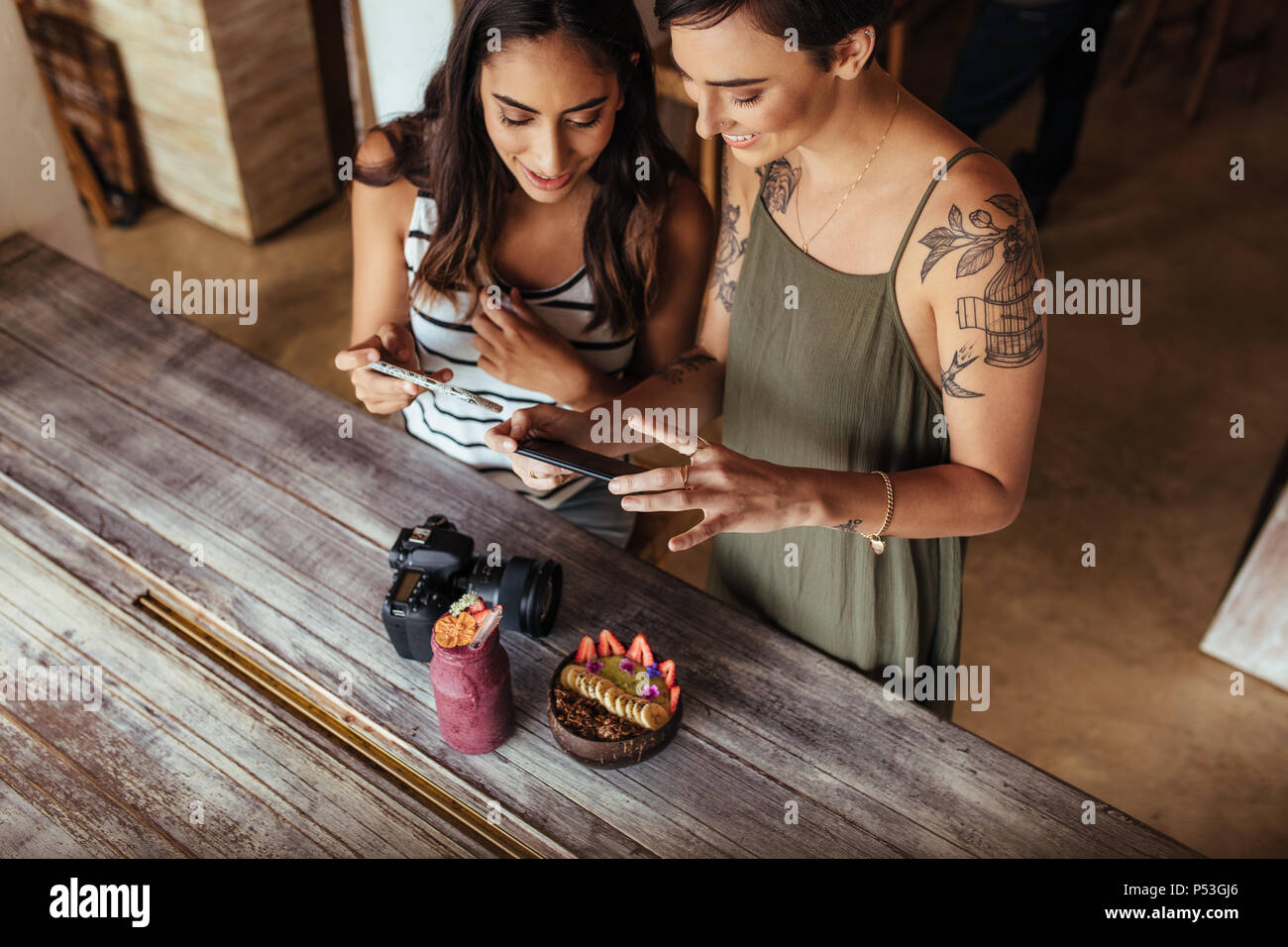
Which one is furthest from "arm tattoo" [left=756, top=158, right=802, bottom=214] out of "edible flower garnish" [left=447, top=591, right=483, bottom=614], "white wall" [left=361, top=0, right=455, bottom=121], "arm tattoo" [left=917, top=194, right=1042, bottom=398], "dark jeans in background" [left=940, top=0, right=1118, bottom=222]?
"dark jeans in background" [left=940, top=0, right=1118, bottom=222]

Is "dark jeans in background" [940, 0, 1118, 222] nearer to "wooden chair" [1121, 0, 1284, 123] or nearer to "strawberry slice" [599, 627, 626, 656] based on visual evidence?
"wooden chair" [1121, 0, 1284, 123]

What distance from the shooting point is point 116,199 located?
407 centimetres

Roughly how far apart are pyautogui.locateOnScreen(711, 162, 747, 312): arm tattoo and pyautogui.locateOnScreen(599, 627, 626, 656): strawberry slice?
53cm

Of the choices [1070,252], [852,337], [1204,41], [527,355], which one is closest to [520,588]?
[527,355]

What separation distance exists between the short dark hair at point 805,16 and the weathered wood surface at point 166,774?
1.00 metres

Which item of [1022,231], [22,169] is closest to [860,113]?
[1022,231]

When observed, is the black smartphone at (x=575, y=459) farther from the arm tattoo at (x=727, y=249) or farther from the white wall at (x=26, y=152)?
the white wall at (x=26, y=152)

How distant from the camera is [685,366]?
5.37 ft

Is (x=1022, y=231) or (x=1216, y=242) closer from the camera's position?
(x=1022, y=231)

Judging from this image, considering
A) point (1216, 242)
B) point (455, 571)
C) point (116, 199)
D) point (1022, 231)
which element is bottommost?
point (1216, 242)

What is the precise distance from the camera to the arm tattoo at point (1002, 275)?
120cm
